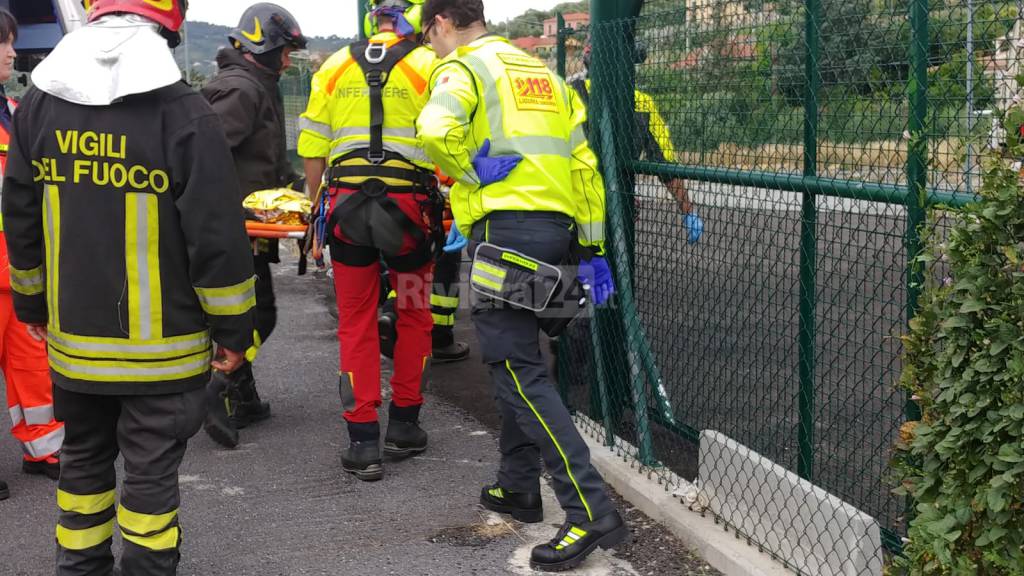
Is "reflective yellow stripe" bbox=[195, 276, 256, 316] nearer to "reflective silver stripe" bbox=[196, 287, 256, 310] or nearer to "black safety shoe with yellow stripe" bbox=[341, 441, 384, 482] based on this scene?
"reflective silver stripe" bbox=[196, 287, 256, 310]

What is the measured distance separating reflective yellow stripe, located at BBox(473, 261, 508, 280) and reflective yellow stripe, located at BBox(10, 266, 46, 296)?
60.5 inches

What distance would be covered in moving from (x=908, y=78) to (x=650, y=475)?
2164 millimetres

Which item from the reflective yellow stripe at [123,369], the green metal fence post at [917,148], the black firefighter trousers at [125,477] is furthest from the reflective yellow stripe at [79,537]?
the green metal fence post at [917,148]

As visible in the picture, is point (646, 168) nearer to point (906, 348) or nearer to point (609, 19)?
point (609, 19)

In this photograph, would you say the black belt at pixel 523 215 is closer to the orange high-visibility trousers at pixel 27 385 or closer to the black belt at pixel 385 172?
the black belt at pixel 385 172

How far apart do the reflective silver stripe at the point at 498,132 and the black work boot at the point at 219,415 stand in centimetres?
225

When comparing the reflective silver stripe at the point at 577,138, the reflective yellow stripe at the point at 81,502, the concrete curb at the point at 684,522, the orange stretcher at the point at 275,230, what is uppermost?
the reflective silver stripe at the point at 577,138

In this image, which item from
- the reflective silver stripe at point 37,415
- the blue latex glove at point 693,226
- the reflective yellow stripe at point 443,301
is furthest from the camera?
the reflective yellow stripe at point 443,301

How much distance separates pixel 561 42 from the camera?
5516 millimetres

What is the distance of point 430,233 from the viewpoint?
5043 millimetres

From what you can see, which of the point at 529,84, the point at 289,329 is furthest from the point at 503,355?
the point at 289,329

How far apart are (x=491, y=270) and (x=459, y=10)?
107cm

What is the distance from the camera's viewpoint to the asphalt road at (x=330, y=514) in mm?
4094

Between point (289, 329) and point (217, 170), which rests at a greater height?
point (217, 170)
